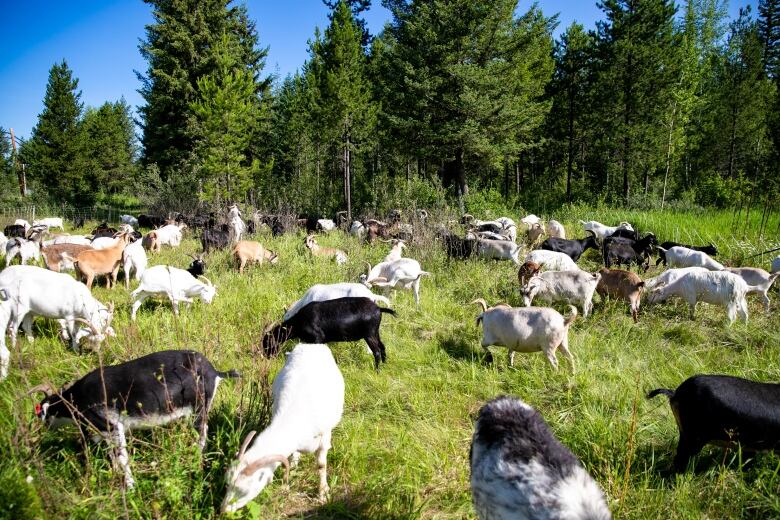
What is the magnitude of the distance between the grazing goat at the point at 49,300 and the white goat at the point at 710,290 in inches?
324

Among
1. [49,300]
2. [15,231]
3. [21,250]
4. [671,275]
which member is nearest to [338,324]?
[49,300]

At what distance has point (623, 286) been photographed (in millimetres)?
7227

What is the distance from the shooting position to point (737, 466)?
3.56 metres

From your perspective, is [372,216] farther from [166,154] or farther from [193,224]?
[166,154]

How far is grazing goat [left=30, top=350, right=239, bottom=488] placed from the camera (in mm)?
3135

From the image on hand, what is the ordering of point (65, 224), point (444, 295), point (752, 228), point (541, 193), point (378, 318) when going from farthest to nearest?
1. point (541, 193)
2. point (65, 224)
3. point (752, 228)
4. point (444, 295)
5. point (378, 318)

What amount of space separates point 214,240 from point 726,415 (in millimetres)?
11404

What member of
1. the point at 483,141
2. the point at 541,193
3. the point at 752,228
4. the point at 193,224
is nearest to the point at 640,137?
the point at 541,193

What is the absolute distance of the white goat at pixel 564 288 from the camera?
23.0ft

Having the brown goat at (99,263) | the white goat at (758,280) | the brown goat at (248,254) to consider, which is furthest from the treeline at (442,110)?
the brown goat at (99,263)

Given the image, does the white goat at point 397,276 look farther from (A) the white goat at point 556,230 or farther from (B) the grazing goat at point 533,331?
(A) the white goat at point 556,230

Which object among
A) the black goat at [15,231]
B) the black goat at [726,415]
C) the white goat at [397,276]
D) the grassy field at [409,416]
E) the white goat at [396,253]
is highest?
the black goat at [15,231]

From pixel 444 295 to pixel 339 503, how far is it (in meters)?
5.40

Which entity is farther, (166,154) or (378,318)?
(166,154)
